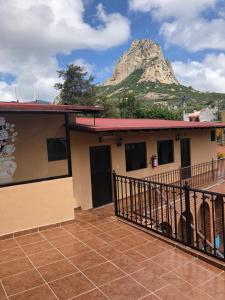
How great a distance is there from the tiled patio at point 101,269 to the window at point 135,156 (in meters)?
4.01

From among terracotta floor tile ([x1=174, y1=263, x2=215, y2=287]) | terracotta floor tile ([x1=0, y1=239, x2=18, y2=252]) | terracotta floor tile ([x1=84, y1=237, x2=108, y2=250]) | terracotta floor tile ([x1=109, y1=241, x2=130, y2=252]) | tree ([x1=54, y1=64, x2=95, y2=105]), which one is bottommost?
terracotta floor tile ([x1=174, y1=263, x2=215, y2=287])

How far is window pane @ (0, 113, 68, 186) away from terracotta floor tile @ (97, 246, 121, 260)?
2038mm

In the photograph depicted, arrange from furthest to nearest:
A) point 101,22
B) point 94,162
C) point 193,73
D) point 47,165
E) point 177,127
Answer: point 193,73 < point 101,22 < point 177,127 < point 94,162 < point 47,165

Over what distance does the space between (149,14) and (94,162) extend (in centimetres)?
1214

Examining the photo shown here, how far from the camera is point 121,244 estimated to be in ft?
15.9

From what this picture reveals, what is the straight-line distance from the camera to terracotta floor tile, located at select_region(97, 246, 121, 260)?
4.37 m

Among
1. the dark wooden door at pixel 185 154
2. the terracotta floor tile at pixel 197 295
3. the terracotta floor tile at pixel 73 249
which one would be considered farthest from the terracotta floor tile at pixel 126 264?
the dark wooden door at pixel 185 154

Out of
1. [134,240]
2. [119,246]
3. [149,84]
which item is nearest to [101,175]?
[134,240]

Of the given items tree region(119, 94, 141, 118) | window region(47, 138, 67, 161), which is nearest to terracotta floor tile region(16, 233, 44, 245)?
window region(47, 138, 67, 161)

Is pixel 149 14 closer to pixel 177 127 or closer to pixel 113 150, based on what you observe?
pixel 177 127

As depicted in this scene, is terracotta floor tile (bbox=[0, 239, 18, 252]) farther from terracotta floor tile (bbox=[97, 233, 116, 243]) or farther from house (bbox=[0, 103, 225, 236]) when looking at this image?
terracotta floor tile (bbox=[97, 233, 116, 243])

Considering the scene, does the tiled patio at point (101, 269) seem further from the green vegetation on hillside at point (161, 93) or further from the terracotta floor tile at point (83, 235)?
the green vegetation on hillside at point (161, 93)

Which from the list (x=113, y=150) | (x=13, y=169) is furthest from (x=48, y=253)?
(x=113, y=150)

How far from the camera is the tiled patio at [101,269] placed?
11.0 ft
